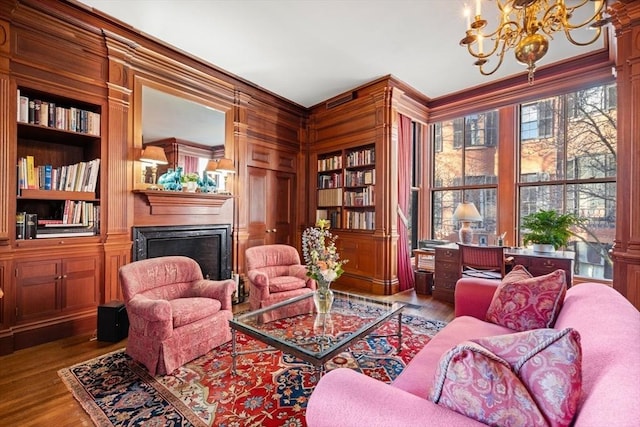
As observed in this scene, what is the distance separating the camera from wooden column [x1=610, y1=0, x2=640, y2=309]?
244 cm

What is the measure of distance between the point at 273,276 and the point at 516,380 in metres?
3.00

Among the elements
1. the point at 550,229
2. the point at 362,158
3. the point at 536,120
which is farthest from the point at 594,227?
the point at 362,158

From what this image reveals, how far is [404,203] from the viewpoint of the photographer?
4.75 metres

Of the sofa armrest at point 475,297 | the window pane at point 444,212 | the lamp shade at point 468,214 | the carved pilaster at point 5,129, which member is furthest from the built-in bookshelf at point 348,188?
the carved pilaster at point 5,129

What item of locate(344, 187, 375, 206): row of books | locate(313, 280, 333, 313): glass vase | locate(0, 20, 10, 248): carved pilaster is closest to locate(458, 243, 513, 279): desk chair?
locate(344, 187, 375, 206): row of books

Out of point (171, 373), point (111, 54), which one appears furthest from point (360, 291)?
point (111, 54)

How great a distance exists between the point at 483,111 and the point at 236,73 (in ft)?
12.2

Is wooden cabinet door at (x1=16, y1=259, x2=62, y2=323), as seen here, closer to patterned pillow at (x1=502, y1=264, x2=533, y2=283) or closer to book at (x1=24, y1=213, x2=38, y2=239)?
book at (x1=24, y1=213, x2=38, y2=239)

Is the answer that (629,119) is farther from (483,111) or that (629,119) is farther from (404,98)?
(404,98)

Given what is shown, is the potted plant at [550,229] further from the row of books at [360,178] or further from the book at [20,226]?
the book at [20,226]

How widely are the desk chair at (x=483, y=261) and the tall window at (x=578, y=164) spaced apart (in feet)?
4.21

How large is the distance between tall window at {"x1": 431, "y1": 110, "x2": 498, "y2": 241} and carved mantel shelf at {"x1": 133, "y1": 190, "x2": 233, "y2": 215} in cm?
364

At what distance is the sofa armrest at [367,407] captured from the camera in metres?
0.88

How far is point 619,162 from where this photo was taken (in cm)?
259
